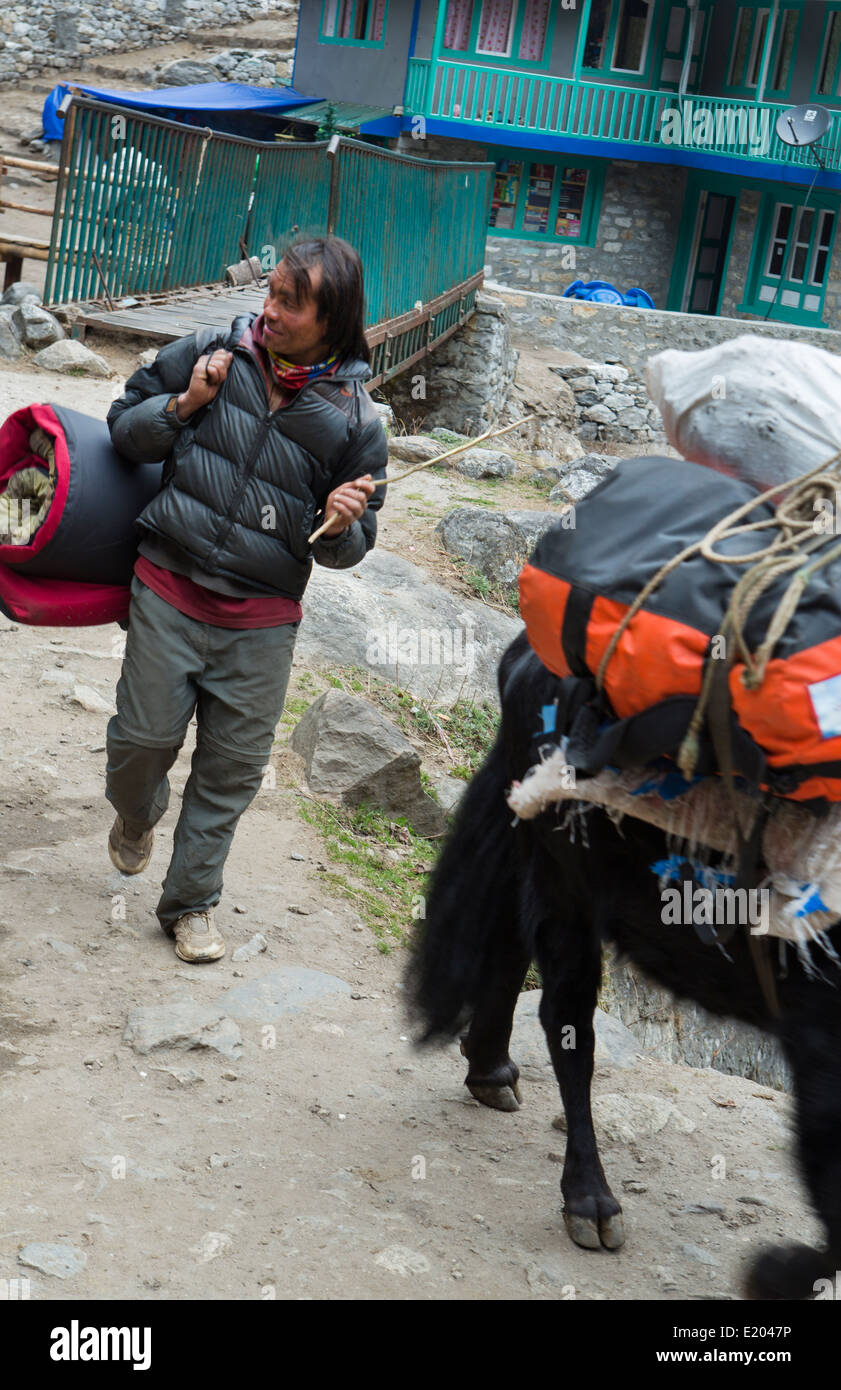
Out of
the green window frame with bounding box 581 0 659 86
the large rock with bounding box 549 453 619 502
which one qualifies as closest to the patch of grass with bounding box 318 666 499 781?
the large rock with bounding box 549 453 619 502

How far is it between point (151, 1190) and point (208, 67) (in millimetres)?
25222

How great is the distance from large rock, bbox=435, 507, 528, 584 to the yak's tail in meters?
4.58

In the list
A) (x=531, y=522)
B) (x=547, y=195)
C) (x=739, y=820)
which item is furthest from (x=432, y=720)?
(x=547, y=195)

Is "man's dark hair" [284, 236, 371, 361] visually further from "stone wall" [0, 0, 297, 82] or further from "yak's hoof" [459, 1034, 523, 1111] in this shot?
"stone wall" [0, 0, 297, 82]

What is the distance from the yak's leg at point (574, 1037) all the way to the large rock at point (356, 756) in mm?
2108

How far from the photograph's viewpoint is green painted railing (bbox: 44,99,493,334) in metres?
9.00

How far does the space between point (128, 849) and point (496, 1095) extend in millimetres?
1210

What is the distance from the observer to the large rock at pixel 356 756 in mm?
4754

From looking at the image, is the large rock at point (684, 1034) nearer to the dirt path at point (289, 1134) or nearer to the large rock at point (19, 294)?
the dirt path at point (289, 1134)

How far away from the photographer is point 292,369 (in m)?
3.03

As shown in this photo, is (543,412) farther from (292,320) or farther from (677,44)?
(292,320)
